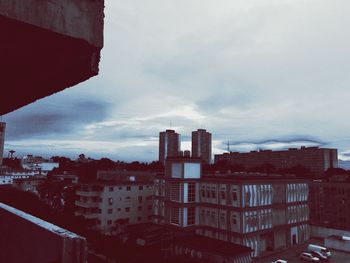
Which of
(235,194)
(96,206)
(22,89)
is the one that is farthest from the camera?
(96,206)

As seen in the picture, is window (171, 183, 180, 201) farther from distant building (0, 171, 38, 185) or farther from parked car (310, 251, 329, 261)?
distant building (0, 171, 38, 185)

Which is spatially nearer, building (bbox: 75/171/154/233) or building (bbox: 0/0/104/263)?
building (bbox: 0/0/104/263)

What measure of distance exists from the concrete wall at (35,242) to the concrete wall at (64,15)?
140 cm

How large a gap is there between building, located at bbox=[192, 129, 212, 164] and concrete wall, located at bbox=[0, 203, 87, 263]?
5858 inches

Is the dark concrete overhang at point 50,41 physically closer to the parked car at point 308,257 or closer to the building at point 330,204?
the parked car at point 308,257

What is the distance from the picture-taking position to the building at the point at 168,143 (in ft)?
478

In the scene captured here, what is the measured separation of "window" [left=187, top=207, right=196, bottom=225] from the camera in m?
42.3

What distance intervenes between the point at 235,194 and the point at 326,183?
100 feet

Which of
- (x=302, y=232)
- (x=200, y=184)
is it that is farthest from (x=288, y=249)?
(x=200, y=184)

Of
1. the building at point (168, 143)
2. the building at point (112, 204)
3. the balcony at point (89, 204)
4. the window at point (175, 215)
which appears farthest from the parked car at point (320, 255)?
the building at point (168, 143)

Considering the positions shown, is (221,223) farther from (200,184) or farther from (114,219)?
(114,219)

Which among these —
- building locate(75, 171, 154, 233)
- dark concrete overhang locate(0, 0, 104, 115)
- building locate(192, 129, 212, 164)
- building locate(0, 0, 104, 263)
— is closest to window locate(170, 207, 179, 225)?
building locate(75, 171, 154, 233)

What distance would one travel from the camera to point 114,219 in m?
48.6

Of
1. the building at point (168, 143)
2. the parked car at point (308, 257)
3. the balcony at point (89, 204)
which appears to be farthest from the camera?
the building at point (168, 143)
